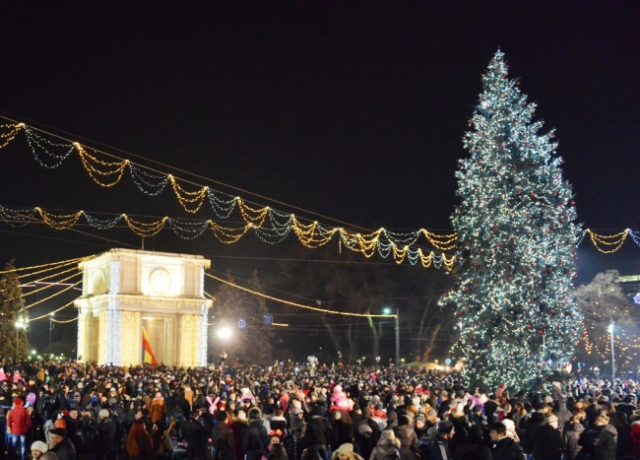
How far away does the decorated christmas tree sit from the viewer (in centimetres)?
2762

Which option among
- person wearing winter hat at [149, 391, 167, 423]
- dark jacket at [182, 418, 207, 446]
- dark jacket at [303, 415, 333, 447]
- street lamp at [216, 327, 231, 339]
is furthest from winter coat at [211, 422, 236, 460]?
street lamp at [216, 327, 231, 339]

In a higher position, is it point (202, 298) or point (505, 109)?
point (505, 109)

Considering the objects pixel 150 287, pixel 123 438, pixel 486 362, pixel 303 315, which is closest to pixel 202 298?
pixel 150 287

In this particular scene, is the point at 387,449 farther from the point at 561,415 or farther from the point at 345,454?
the point at 561,415

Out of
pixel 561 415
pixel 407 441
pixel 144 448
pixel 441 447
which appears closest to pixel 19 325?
pixel 144 448

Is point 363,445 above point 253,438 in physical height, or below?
below

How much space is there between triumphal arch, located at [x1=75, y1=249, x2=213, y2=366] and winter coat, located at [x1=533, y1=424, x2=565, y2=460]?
44.3 meters

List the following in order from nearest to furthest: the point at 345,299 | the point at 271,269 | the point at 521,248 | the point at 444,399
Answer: the point at 444,399, the point at 521,248, the point at 345,299, the point at 271,269

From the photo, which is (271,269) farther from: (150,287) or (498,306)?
(498,306)

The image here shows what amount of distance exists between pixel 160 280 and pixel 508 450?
49686 millimetres

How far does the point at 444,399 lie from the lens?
64.0 ft

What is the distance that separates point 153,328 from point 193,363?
16.9 ft

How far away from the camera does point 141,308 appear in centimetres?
5616

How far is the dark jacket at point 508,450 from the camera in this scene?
1023 centimetres
